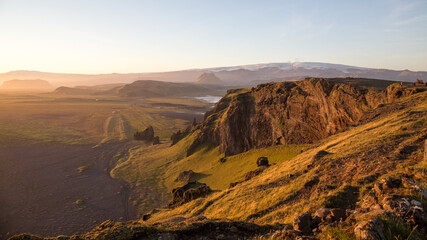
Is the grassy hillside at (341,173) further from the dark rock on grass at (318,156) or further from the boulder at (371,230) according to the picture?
the boulder at (371,230)

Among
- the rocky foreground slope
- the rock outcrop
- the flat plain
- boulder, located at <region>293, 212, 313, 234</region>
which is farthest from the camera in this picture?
the rock outcrop

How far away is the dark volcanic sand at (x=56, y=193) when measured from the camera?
3027 centimetres

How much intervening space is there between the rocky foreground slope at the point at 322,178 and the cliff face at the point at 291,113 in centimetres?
13

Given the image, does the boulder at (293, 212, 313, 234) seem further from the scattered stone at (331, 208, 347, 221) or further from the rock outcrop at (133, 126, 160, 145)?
the rock outcrop at (133, 126, 160, 145)

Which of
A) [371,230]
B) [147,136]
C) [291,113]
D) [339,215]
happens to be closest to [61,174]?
[147,136]

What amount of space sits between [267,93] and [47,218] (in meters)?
39.6

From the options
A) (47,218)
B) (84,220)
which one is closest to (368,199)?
(84,220)

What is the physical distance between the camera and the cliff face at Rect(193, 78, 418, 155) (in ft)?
83.5

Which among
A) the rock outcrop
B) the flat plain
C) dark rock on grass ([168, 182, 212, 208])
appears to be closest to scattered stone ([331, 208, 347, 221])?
dark rock on grass ([168, 182, 212, 208])

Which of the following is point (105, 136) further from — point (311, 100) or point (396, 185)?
point (396, 185)

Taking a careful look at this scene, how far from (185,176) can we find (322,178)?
28.8 metres

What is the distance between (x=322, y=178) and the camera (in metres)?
14.3

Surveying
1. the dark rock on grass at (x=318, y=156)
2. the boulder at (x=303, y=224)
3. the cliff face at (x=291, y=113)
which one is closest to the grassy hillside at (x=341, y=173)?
the dark rock on grass at (x=318, y=156)

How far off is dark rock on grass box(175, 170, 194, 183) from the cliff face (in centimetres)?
761
